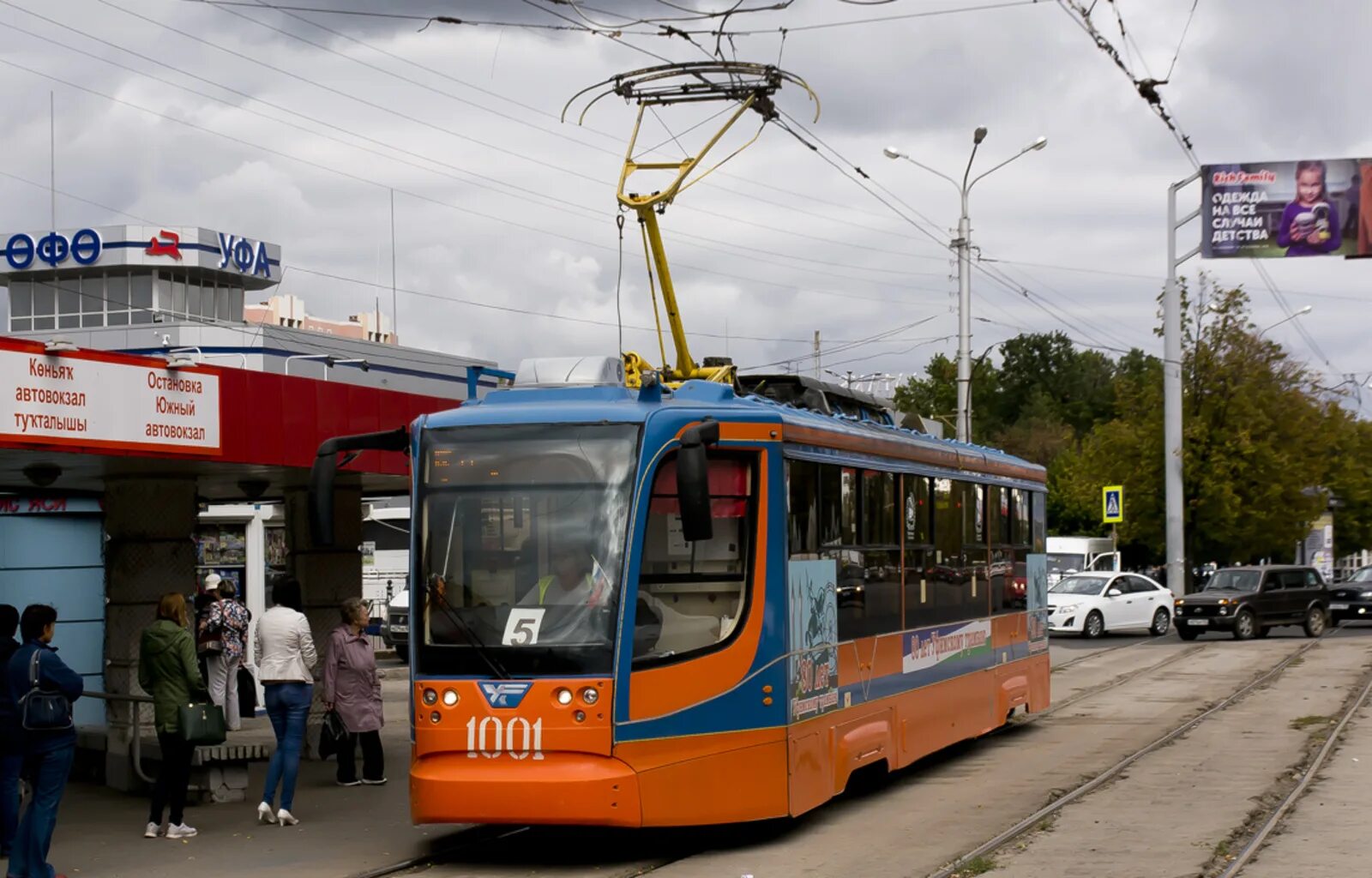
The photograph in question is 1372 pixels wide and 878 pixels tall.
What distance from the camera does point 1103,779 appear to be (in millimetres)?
14820

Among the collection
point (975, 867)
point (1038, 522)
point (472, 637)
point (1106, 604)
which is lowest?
point (1106, 604)

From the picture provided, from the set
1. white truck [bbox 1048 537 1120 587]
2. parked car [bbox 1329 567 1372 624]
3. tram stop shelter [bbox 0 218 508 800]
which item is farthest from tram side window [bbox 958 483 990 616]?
white truck [bbox 1048 537 1120 587]

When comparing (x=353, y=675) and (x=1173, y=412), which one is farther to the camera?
(x=1173, y=412)

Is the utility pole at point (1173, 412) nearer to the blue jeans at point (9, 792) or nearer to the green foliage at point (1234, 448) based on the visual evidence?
the green foliage at point (1234, 448)

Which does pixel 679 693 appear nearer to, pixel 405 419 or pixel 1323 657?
pixel 405 419

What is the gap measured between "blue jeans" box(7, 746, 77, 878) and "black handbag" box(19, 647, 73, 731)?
0.59ft

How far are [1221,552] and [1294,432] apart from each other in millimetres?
12858

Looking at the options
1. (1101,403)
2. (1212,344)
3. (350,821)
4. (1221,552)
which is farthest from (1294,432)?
(1101,403)

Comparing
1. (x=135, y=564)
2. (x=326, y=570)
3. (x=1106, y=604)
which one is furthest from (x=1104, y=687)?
(x=135, y=564)

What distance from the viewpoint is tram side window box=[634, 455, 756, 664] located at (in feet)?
35.6

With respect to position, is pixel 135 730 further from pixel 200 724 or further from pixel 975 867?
pixel 975 867

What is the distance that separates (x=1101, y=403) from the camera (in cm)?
11400

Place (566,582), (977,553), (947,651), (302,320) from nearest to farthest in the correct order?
(566,582)
(947,651)
(977,553)
(302,320)

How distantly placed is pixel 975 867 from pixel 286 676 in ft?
16.4
